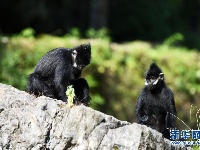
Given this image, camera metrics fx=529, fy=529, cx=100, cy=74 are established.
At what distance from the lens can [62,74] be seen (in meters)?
8.87

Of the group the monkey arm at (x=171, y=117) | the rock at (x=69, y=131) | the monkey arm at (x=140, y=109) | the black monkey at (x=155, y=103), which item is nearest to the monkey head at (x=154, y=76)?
the black monkey at (x=155, y=103)

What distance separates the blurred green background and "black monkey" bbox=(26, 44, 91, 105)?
2543mm

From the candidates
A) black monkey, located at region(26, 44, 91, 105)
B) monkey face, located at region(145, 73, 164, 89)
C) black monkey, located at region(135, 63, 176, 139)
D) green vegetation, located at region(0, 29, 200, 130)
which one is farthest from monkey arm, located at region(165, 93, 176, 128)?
green vegetation, located at region(0, 29, 200, 130)

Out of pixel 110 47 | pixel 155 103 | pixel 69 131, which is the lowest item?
pixel 69 131

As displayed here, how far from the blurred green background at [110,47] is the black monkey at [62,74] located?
8.34 feet

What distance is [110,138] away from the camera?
666cm

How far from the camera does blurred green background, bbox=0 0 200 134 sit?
14977 mm

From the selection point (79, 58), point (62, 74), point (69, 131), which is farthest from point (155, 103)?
point (69, 131)

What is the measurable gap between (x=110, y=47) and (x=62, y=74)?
24.8 ft

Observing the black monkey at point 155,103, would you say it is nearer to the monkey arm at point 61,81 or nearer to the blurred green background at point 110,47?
the blurred green background at point 110,47

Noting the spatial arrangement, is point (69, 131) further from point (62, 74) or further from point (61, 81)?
point (62, 74)

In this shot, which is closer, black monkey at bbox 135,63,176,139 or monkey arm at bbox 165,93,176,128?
monkey arm at bbox 165,93,176,128

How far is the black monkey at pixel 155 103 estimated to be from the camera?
9.40 meters

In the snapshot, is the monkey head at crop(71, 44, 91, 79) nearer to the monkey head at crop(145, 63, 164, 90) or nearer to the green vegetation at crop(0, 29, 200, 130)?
the monkey head at crop(145, 63, 164, 90)
